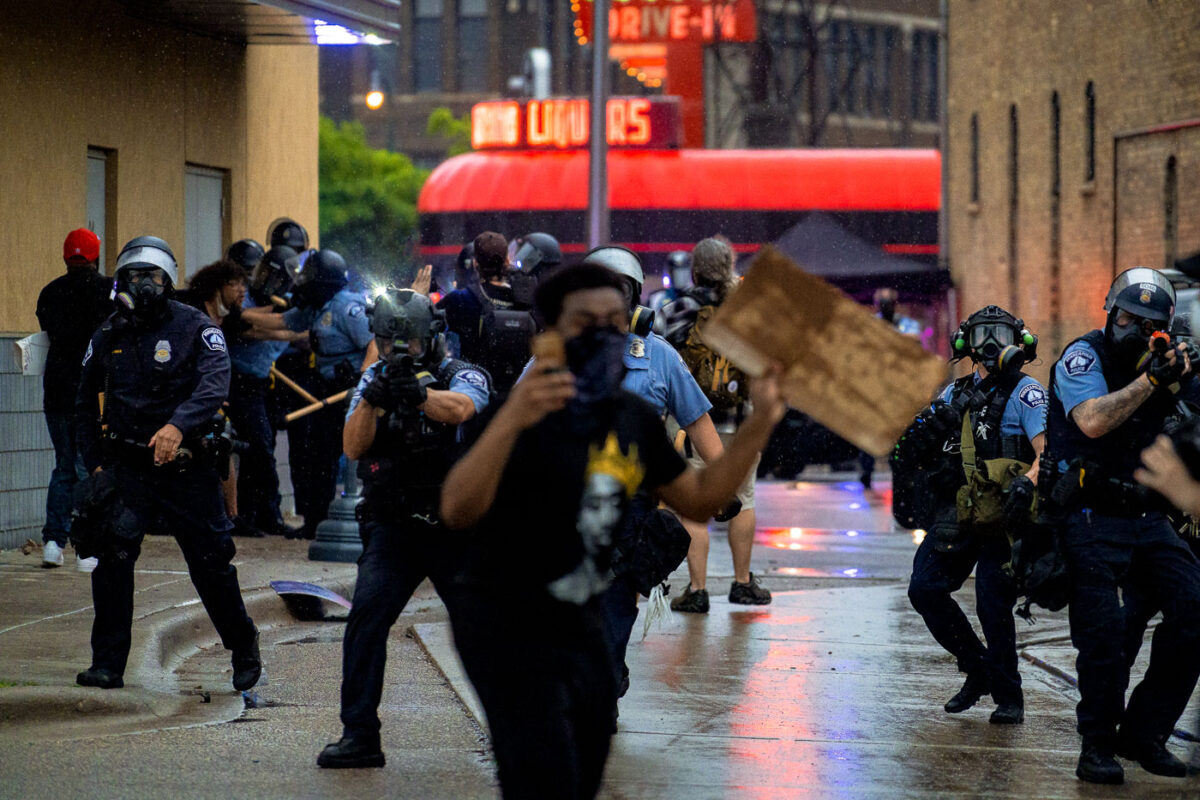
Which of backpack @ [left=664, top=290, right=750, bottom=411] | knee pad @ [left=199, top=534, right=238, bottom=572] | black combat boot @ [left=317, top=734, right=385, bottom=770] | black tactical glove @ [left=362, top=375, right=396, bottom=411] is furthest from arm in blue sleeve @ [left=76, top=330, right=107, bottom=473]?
backpack @ [left=664, top=290, right=750, bottom=411]

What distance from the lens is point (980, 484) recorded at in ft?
23.6

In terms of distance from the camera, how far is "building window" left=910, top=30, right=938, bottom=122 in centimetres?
6638

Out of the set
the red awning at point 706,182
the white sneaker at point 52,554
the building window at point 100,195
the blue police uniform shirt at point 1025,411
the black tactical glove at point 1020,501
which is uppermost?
the red awning at point 706,182

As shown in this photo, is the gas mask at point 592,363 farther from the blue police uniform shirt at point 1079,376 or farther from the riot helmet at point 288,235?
the riot helmet at point 288,235

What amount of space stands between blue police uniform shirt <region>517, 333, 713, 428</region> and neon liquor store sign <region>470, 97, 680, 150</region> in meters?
28.8

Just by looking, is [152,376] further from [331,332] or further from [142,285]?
[331,332]

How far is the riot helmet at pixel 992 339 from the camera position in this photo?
724 centimetres

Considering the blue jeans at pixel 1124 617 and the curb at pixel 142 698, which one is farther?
the curb at pixel 142 698

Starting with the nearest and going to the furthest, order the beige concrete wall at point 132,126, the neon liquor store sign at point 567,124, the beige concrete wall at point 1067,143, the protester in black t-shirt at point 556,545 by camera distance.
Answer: the protester in black t-shirt at point 556,545 → the beige concrete wall at point 132,126 → the beige concrete wall at point 1067,143 → the neon liquor store sign at point 567,124

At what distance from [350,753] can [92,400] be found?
2263 mm

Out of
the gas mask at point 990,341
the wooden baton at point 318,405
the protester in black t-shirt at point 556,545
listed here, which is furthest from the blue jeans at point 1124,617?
the wooden baton at point 318,405

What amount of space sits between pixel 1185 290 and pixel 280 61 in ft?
27.7

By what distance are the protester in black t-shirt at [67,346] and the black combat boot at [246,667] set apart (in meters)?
3.42

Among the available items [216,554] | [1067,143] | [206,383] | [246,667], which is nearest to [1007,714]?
[246,667]
